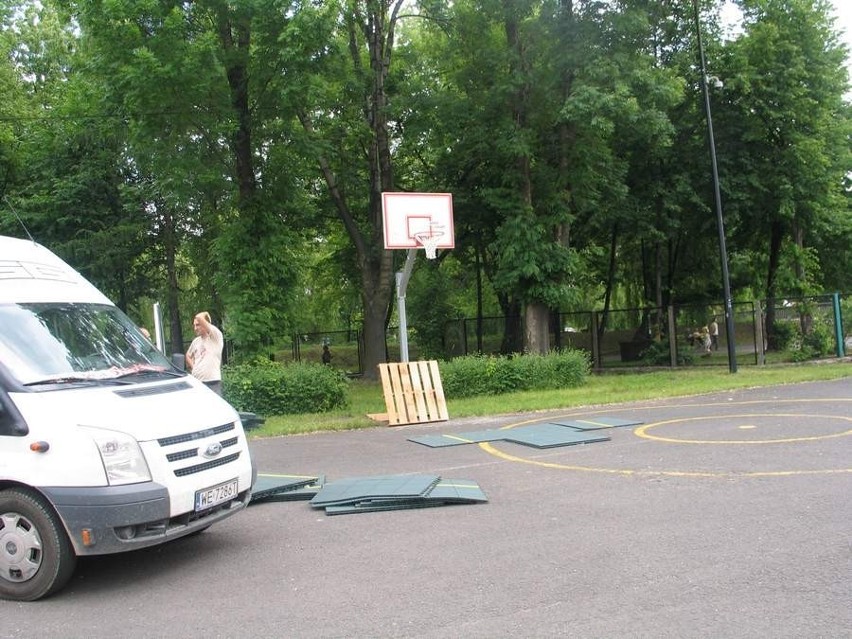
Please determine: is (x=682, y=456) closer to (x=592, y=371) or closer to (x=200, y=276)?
(x=592, y=371)

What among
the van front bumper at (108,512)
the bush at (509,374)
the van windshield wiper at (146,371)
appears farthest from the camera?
the bush at (509,374)

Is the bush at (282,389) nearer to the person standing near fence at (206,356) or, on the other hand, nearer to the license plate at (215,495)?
the person standing near fence at (206,356)

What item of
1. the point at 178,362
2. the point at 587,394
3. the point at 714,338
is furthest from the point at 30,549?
the point at 714,338

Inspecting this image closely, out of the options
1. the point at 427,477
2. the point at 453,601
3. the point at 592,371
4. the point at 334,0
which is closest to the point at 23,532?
the point at 453,601

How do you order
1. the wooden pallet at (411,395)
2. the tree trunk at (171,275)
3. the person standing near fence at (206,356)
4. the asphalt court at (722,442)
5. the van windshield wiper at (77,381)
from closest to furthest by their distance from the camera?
the van windshield wiper at (77,381), the asphalt court at (722,442), the person standing near fence at (206,356), the wooden pallet at (411,395), the tree trunk at (171,275)

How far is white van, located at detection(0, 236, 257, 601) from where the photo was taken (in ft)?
16.8

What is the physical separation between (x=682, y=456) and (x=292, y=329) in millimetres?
14749

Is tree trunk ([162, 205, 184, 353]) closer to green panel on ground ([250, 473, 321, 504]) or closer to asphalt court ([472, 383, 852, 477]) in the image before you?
asphalt court ([472, 383, 852, 477])

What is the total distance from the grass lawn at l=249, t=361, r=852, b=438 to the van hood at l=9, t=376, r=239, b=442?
8.16m

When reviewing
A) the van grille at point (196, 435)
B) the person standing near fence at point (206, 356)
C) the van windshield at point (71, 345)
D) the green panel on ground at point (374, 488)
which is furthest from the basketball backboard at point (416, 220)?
the van grille at point (196, 435)

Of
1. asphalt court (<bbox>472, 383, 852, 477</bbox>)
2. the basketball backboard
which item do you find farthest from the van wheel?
the basketball backboard

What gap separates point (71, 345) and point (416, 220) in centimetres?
1142

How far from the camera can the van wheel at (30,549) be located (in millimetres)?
5117

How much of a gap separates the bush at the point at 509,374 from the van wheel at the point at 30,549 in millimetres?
13749
